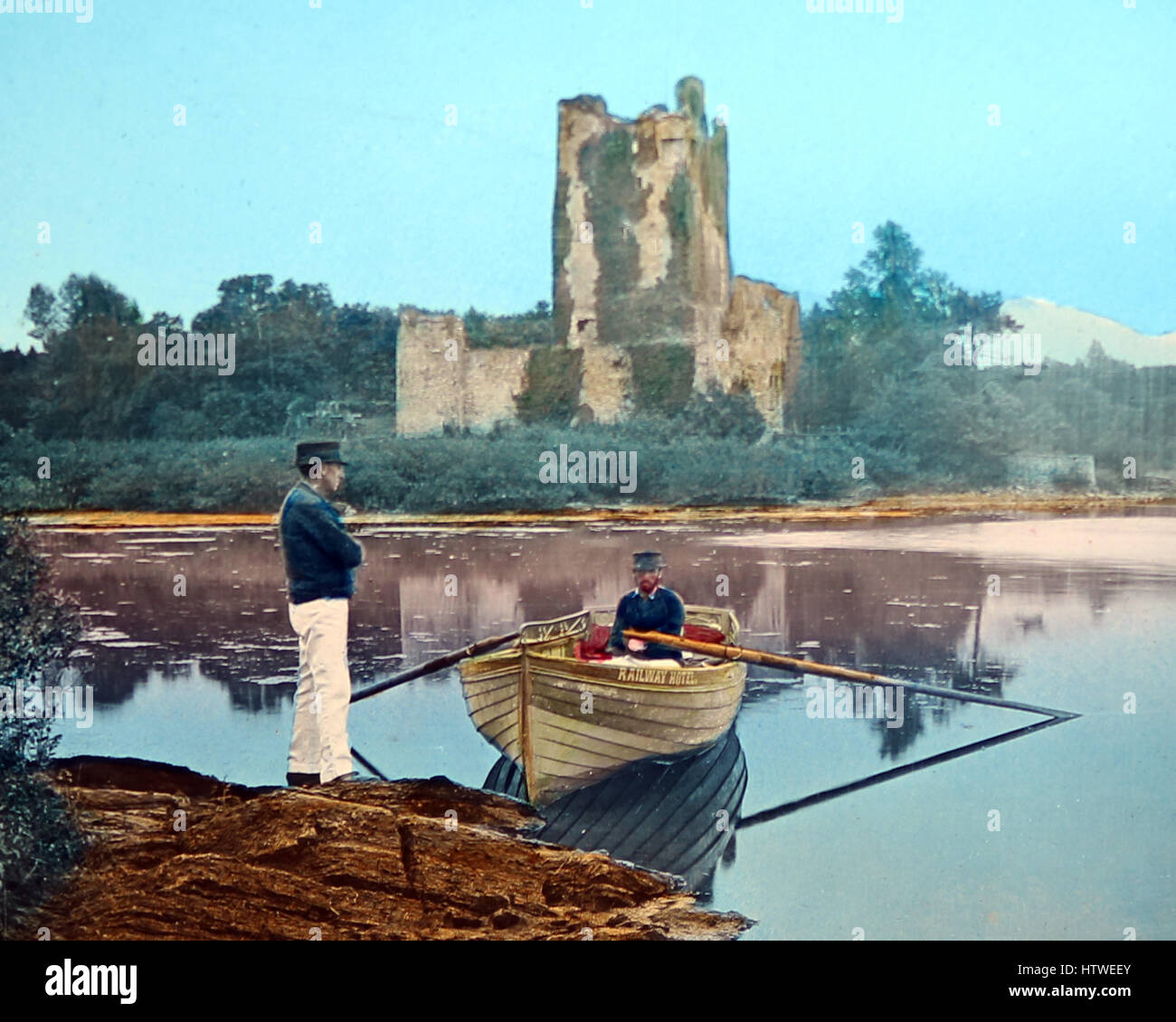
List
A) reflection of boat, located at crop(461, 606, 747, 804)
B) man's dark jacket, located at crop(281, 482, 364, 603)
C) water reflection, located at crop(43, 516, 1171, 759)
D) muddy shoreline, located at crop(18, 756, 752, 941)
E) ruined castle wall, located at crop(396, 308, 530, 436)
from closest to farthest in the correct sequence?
muddy shoreline, located at crop(18, 756, 752, 941), man's dark jacket, located at crop(281, 482, 364, 603), reflection of boat, located at crop(461, 606, 747, 804), water reflection, located at crop(43, 516, 1171, 759), ruined castle wall, located at crop(396, 308, 530, 436)

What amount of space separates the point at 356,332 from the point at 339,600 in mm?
2595

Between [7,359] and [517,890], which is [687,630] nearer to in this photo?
[517,890]

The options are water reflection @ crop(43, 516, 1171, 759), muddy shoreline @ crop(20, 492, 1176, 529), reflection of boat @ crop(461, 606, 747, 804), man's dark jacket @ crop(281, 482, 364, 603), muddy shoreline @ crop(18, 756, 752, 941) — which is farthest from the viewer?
water reflection @ crop(43, 516, 1171, 759)

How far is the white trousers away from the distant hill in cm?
342

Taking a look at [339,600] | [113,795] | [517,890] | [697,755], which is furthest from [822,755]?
[113,795]

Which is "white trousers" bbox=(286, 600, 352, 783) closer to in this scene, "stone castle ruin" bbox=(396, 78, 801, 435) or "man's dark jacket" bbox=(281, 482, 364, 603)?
"man's dark jacket" bbox=(281, 482, 364, 603)

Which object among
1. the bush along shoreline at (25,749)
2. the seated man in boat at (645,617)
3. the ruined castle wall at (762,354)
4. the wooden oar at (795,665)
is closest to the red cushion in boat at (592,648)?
the seated man in boat at (645,617)

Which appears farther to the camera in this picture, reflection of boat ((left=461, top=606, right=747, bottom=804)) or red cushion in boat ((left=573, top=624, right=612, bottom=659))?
red cushion in boat ((left=573, top=624, right=612, bottom=659))

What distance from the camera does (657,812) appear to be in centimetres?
517

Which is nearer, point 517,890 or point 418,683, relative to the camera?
point 517,890

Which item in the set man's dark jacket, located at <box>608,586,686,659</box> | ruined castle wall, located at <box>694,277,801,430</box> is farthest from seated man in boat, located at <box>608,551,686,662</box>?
ruined castle wall, located at <box>694,277,801,430</box>

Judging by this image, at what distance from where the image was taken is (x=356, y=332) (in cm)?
698

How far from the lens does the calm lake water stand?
4555 millimetres
